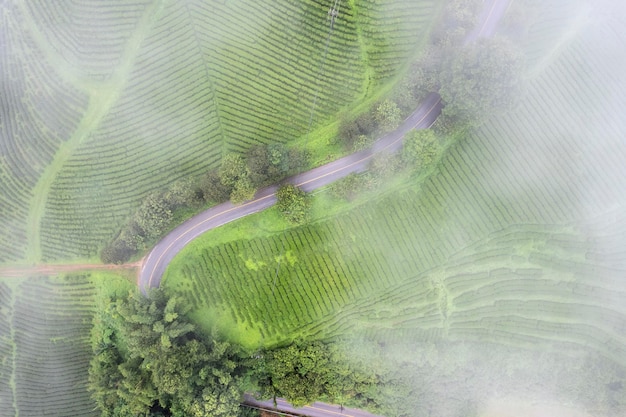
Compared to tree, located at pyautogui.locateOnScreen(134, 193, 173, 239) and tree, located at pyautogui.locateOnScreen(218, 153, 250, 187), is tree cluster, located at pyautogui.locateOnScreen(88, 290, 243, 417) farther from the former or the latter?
tree, located at pyautogui.locateOnScreen(218, 153, 250, 187)

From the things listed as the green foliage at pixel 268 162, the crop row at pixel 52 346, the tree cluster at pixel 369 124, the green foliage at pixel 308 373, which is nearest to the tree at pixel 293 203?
the green foliage at pixel 268 162

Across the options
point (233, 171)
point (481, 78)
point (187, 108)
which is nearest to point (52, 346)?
point (233, 171)

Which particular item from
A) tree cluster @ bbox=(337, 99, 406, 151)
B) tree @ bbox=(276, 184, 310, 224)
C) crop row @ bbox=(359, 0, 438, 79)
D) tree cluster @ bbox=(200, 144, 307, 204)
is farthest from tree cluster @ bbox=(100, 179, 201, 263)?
crop row @ bbox=(359, 0, 438, 79)

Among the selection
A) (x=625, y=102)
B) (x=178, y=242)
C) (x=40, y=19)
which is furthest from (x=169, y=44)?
(x=625, y=102)

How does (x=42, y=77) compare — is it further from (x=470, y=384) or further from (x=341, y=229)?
(x=470, y=384)

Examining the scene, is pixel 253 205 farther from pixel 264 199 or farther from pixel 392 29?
pixel 392 29

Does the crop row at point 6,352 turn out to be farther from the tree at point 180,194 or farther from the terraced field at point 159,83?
the tree at point 180,194
